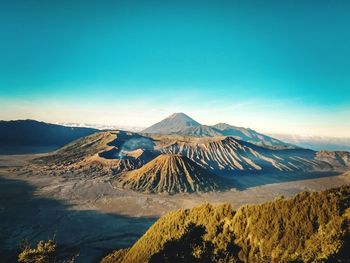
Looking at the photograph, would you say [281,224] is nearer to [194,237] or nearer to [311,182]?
[194,237]

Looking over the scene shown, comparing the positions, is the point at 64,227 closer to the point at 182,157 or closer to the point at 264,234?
the point at 264,234

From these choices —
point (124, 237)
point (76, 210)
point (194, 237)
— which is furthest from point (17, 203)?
point (194, 237)

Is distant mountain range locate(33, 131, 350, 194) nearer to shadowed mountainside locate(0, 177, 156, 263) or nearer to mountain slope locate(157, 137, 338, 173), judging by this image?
mountain slope locate(157, 137, 338, 173)

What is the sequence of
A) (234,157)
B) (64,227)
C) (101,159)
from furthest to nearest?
(234,157) → (101,159) → (64,227)

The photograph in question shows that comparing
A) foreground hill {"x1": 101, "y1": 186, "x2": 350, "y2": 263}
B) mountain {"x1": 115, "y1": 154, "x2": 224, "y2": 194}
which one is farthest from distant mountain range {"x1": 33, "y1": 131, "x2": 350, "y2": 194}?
foreground hill {"x1": 101, "y1": 186, "x2": 350, "y2": 263}

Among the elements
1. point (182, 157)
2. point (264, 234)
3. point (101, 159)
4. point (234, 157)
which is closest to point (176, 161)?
point (182, 157)

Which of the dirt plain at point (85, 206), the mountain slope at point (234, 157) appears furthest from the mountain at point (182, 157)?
the dirt plain at point (85, 206)

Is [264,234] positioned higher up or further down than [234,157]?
higher up
